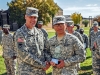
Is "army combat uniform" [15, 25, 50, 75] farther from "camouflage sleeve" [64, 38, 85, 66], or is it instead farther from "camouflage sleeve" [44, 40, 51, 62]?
"camouflage sleeve" [64, 38, 85, 66]

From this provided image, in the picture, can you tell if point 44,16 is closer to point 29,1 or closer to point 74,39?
point 29,1

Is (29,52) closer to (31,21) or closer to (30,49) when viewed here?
(30,49)

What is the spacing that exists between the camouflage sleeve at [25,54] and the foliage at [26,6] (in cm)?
4908

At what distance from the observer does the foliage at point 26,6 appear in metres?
→ 54.7

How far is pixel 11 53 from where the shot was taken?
9234 millimetres

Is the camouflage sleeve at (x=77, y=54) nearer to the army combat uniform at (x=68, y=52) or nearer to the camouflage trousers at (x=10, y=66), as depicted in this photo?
the army combat uniform at (x=68, y=52)

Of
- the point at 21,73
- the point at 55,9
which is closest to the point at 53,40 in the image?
the point at 21,73

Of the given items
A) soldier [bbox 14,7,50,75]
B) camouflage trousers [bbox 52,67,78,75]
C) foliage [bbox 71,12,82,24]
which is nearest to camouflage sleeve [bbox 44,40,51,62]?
soldier [bbox 14,7,50,75]

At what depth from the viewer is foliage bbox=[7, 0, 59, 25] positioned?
5474cm

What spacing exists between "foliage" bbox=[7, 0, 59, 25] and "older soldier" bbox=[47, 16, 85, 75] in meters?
49.1

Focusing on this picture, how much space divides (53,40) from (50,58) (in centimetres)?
31

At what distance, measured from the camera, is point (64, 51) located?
4629 millimetres

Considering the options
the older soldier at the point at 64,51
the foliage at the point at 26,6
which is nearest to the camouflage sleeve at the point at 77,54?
the older soldier at the point at 64,51

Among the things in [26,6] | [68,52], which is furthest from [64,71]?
[26,6]
